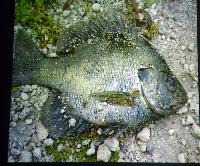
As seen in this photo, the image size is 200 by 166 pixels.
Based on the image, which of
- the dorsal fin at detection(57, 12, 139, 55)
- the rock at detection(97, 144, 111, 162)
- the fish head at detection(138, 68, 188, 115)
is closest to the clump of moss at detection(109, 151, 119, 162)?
the rock at detection(97, 144, 111, 162)

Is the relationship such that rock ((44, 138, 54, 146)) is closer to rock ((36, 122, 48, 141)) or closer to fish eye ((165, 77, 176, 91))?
rock ((36, 122, 48, 141))

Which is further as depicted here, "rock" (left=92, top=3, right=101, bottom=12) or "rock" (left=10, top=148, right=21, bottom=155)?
"rock" (left=92, top=3, right=101, bottom=12)

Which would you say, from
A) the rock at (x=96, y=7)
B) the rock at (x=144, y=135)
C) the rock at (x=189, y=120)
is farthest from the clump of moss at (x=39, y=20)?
the rock at (x=189, y=120)

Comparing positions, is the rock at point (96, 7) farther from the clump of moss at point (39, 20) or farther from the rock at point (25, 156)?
the rock at point (25, 156)

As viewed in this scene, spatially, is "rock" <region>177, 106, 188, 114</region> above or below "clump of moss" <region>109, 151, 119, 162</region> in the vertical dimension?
above

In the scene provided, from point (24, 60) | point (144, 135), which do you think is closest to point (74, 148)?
point (144, 135)

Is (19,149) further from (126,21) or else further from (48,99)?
(126,21)

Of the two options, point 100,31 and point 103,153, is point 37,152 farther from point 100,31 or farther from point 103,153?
point 100,31

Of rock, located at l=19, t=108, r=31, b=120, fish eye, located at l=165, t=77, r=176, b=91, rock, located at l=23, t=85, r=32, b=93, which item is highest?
fish eye, located at l=165, t=77, r=176, b=91
